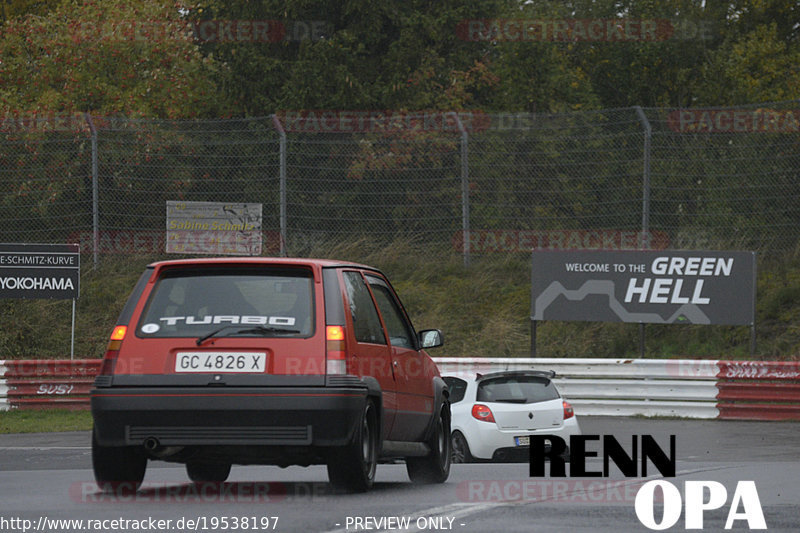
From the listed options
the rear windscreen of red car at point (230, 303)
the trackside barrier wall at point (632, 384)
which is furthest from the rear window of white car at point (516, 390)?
the rear windscreen of red car at point (230, 303)

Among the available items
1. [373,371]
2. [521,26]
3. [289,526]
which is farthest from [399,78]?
[289,526]

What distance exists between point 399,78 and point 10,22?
44.2 ft

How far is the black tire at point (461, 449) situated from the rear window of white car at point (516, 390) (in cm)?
55

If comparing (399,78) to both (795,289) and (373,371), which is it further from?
(373,371)

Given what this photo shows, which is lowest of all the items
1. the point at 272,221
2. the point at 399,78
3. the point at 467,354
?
the point at 467,354

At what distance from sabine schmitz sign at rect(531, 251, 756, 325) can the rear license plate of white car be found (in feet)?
59.3

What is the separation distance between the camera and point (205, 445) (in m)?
9.05

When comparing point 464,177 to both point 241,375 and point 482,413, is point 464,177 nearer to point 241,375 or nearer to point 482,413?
point 482,413

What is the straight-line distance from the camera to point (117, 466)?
947 centimetres

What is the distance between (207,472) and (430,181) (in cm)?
1872

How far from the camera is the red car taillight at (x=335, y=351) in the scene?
915 centimetres

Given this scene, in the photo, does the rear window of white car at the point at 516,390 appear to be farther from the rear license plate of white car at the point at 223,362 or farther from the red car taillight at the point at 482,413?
the rear license plate of white car at the point at 223,362

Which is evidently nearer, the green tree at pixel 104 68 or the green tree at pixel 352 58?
the green tree at pixel 352 58

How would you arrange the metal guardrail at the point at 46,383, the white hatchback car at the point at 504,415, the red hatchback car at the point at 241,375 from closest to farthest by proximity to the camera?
the red hatchback car at the point at 241,375 < the white hatchback car at the point at 504,415 < the metal guardrail at the point at 46,383
